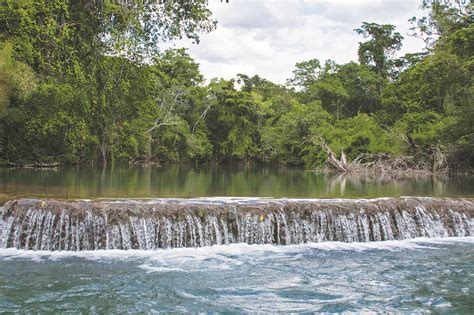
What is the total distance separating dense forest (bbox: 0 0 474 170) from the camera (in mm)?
16953

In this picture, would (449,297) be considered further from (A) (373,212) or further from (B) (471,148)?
(B) (471,148)

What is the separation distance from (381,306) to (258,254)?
11.2 ft

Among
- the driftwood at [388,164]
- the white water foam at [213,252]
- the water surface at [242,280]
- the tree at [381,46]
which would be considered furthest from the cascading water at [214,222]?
the tree at [381,46]

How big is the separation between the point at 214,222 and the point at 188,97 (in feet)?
113

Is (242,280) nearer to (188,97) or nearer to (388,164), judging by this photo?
(388,164)

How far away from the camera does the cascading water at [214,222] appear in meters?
9.33

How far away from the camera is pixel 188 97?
43.8 m

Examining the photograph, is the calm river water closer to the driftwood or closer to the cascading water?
the cascading water

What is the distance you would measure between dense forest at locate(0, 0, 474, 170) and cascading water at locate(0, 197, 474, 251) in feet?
22.9

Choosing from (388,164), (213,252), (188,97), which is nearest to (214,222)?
(213,252)

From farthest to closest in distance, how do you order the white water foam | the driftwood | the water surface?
1. the driftwood
2. the white water foam
3. the water surface

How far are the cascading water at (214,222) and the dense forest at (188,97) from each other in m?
6.98

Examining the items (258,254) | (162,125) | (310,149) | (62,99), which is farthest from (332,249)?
(162,125)

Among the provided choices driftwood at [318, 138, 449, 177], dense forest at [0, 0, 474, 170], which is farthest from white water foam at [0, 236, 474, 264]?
driftwood at [318, 138, 449, 177]
